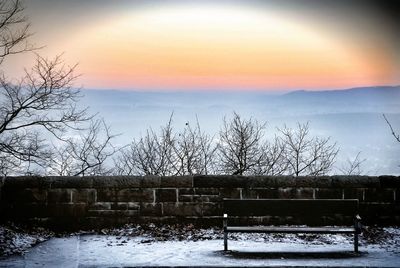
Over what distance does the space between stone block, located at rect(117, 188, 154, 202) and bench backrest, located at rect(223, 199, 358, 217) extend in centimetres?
177

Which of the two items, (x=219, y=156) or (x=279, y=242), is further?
(x=219, y=156)

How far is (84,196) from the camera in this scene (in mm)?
7797

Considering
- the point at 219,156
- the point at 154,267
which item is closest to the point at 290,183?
the point at 154,267

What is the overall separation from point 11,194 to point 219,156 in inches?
450

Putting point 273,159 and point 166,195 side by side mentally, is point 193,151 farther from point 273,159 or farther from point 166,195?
point 166,195

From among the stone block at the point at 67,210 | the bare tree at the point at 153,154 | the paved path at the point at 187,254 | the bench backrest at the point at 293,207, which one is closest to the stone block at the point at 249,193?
the paved path at the point at 187,254

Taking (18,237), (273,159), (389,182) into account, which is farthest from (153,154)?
(389,182)

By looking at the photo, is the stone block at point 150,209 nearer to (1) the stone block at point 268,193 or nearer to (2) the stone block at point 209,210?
(2) the stone block at point 209,210

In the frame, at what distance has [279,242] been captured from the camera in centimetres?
705

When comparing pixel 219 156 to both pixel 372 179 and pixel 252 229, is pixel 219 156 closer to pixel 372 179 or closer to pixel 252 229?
pixel 372 179

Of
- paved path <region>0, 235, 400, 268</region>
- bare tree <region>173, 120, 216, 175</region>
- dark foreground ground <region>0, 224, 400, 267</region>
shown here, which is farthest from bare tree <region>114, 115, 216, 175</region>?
paved path <region>0, 235, 400, 268</region>

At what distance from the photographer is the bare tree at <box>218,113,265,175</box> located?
59.2 feet

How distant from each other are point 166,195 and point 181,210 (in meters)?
0.38

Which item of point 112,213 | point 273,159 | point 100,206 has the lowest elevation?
point 112,213
